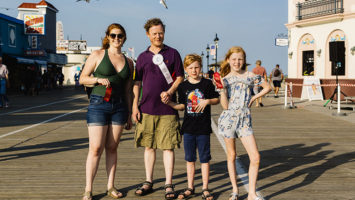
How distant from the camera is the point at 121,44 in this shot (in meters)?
4.59

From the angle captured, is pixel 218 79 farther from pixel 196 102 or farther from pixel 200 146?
pixel 200 146

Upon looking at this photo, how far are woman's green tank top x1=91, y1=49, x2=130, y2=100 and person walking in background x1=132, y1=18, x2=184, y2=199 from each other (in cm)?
19

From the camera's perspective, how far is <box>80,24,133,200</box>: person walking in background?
446 cm

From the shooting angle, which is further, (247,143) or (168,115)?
(168,115)

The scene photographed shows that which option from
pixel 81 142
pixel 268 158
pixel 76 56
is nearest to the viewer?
pixel 268 158

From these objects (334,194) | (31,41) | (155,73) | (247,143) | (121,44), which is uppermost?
(31,41)

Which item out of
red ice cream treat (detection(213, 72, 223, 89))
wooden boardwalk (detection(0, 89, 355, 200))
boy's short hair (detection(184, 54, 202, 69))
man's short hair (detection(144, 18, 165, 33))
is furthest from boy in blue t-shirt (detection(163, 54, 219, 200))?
man's short hair (detection(144, 18, 165, 33))

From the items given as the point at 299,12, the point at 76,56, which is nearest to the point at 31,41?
the point at 299,12

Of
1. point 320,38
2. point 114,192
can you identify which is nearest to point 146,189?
point 114,192

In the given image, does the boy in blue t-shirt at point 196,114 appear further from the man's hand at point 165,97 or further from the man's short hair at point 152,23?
the man's short hair at point 152,23

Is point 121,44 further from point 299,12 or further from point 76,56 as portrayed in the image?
point 76,56

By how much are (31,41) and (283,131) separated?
34.7 meters

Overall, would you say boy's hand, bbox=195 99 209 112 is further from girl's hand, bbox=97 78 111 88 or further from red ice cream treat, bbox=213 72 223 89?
girl's hand, bbox=97 78 111 88

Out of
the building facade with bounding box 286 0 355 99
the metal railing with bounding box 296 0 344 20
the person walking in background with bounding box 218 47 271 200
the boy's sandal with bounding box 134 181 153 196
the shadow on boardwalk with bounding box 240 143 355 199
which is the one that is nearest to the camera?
the person walking in background with bounding box 218 47 271 200
